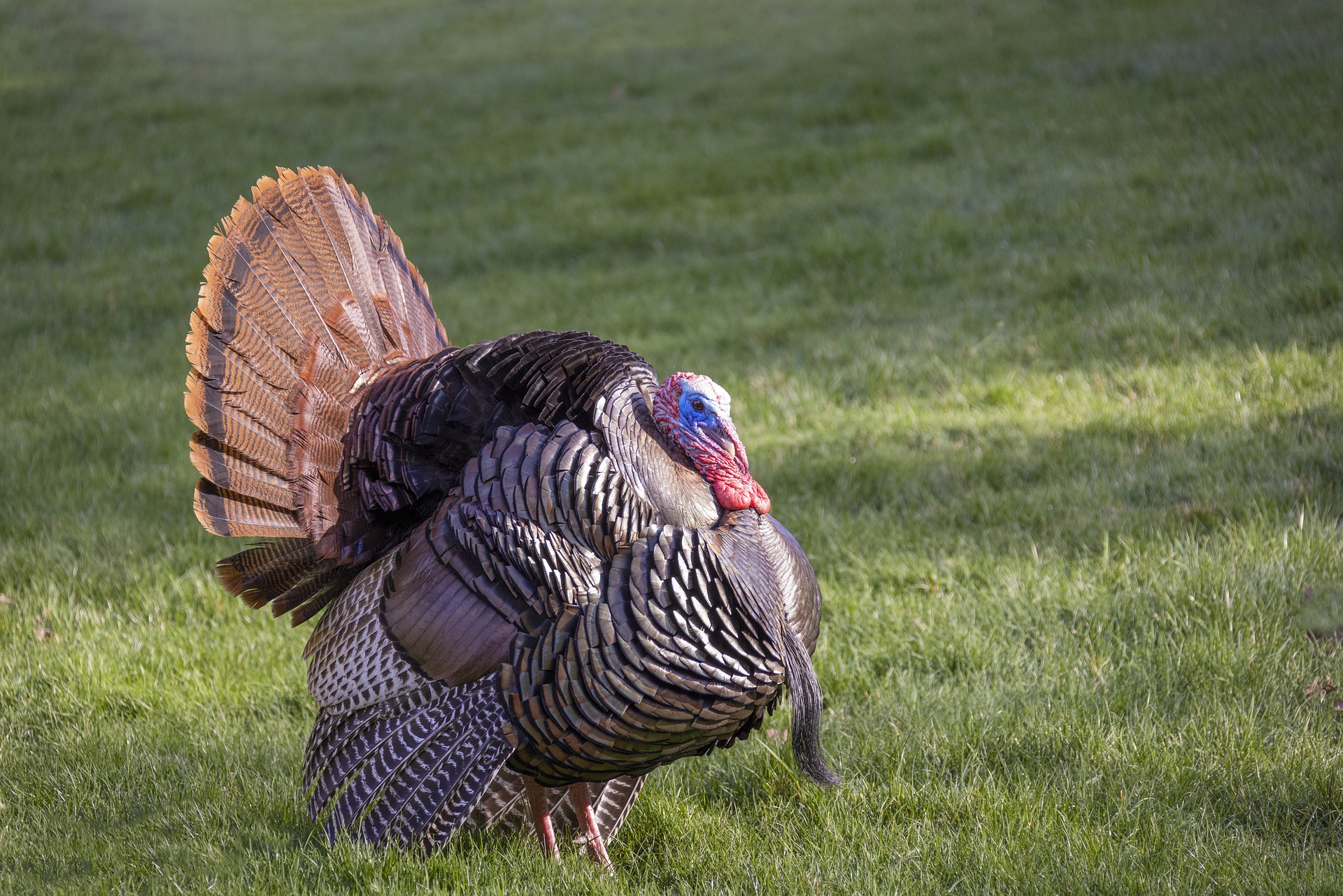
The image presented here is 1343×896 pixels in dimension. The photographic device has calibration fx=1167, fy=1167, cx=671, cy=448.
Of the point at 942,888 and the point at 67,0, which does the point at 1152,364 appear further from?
the point at 67,0

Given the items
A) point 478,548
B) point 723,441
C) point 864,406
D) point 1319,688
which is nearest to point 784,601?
point 723,441

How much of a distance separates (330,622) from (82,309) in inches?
202

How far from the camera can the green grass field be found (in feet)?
10.0

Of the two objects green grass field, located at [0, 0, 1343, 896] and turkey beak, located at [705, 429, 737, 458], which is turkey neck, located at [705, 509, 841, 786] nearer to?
turkey beak, located at [705, 429, 737, 458]

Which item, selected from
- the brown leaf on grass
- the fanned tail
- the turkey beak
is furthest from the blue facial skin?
the brown leaf on grass

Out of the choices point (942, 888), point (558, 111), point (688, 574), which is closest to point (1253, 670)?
point (942, 888)

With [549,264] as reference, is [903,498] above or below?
below

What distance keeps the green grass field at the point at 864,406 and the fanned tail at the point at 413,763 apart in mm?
140

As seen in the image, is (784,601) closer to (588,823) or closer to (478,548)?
(478,548)

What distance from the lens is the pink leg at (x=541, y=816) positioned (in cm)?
312

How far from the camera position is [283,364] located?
3248 millimetres

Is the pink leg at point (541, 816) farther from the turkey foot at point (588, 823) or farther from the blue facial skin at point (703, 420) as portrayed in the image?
the blue facial skin at point (703, 420)

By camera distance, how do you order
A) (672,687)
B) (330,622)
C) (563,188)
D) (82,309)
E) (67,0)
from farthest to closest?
(67,0) < (563,188) < (82,309) < (330,622) < (672,687)

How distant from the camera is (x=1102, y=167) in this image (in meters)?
7.78
